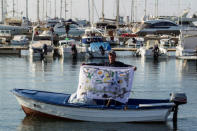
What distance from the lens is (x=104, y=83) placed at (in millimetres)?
15766

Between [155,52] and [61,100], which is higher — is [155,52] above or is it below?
A: below

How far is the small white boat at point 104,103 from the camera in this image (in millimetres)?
15578

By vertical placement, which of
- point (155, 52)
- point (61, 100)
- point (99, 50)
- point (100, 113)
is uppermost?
point (99, 50)

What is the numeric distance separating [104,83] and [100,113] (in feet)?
3.05

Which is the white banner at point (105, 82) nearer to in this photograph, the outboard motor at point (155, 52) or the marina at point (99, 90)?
the marina at point (99, 90)

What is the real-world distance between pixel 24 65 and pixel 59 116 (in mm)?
23101

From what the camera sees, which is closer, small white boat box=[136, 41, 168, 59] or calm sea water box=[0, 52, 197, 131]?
calm sea water box=[0, 52, 197, 131]

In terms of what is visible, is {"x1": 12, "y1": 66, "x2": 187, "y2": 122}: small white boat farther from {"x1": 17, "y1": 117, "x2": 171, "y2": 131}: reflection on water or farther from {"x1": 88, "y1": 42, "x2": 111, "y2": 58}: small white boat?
{"x1": 88, "y1": 42, "x2": 111, "y2": 58}: small white boat

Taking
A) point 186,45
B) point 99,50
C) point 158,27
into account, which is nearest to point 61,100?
point 99,50

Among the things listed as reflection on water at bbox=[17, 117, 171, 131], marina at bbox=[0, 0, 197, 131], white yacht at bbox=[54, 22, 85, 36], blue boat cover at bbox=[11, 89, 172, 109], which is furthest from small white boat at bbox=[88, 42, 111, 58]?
white yacht at bbox=[54, 22, 85, 36]

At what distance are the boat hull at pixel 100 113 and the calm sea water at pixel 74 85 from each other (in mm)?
204

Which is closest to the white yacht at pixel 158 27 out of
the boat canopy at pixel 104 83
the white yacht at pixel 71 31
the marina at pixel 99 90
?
the white yacht at pixel 71 31

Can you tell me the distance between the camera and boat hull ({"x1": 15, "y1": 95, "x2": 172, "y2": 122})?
1573 centimetres

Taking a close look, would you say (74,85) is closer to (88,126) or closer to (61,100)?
(61,100)
